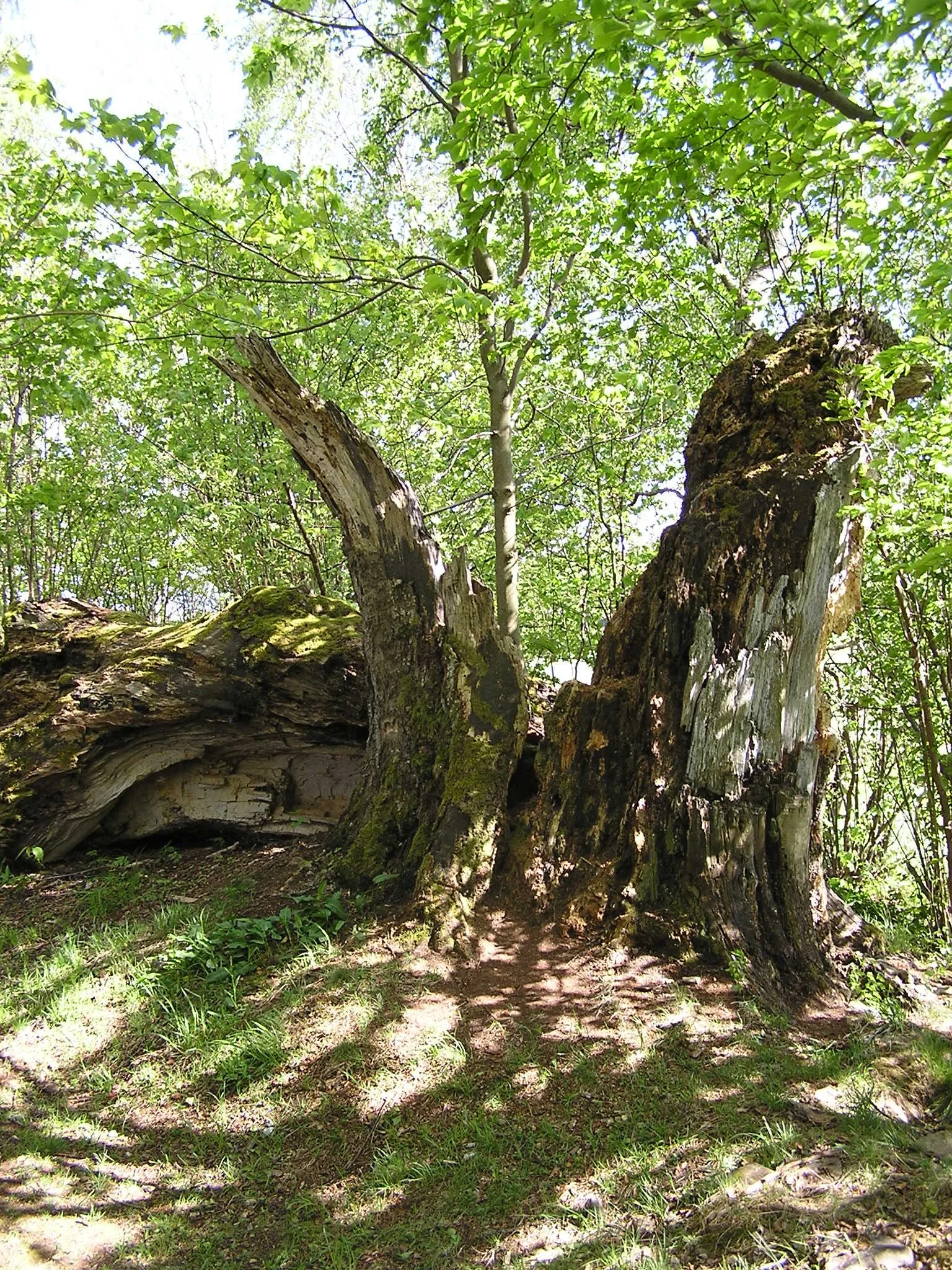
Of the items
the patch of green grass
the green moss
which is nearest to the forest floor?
the patch of green grass

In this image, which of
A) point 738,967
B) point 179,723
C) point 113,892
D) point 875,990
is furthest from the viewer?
point 179,723

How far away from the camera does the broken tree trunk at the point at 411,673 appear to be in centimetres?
516

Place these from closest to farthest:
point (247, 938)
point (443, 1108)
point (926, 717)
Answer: point (443, 1108) → point (247, 938) → point (926, 717)

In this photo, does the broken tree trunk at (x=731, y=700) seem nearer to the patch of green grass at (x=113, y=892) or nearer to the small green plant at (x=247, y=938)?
the small green plant at (x=247, y=938)

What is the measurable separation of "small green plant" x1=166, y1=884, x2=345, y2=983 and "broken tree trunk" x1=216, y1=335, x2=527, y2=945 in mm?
396

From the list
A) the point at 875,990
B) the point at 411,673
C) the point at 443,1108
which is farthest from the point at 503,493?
the point at 443,1108

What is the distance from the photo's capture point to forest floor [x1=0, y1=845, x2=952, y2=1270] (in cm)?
292

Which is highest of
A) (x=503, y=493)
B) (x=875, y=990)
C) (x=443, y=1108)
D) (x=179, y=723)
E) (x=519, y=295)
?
(x=519, y=295)

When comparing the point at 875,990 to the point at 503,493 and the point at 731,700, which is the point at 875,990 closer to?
the point at 731,700

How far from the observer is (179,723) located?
6.38 meters

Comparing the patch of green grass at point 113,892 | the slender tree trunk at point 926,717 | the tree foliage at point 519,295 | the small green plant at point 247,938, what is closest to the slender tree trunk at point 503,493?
the tree foliage at point 519,295

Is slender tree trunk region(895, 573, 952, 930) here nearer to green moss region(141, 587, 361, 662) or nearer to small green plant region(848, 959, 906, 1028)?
small green plant region(848, 959, 906, 1028)

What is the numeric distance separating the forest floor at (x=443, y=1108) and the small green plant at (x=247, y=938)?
0.02 m

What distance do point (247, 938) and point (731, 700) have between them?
3131mm
